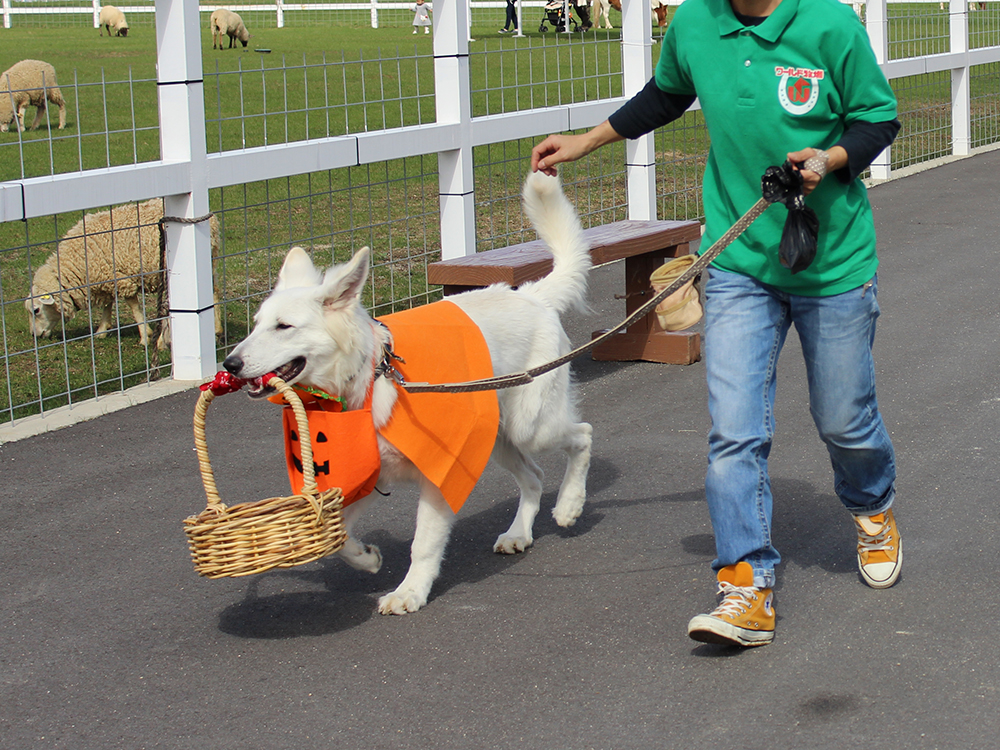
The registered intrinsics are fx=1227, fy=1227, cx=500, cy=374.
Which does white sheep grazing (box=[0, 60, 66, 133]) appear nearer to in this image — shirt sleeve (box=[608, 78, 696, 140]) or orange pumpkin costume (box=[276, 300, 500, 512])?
orange pumpkin costume (box=[276, 300, 500, 512])

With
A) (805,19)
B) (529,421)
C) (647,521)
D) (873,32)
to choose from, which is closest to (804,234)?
(805,19)

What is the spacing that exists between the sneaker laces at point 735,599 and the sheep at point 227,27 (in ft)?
97.1

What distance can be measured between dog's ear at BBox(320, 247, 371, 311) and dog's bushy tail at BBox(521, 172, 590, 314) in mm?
1120

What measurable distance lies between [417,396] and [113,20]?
98.9 feet

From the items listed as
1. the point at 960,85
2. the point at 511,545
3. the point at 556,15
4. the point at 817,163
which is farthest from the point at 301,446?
the point at 556,15

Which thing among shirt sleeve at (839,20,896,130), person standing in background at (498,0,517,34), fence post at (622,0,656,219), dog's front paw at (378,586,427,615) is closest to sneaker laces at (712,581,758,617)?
dog's front paw at (378,586,427,615)

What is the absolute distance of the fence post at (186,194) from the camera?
6.81 metres

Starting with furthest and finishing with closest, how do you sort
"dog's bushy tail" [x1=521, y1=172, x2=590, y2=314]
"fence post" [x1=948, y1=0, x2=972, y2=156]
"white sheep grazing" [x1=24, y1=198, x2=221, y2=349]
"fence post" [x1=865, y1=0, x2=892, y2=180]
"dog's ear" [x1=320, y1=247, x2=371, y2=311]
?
"fence post" [x1=948, y1=0, x2=972, y2=156] < "fence post" [x1=865, y1=0, x2=892, y2=180] < "white sheep grazing" [x1=24, y1=198, x2=221, y2=349] < "dog's bushy tail" [x1=521, y1=172, x2=590, y2=314] < "dog's ear" [x1=320, y1=247, x2=371, y2=311]

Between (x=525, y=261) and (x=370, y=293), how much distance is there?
2.74m

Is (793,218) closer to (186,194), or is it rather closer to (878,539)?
(878,539)

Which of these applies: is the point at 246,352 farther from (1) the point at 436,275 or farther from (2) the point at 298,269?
(1) the point at 436,275

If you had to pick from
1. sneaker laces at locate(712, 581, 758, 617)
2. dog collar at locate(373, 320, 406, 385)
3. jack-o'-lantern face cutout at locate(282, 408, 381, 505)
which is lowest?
sneaker laces at locate(712, 581, 758, 617)

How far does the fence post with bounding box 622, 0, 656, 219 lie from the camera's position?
10.4 m

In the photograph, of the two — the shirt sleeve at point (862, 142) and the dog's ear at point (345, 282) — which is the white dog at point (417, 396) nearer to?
the dog's ear at point (345, 282)
